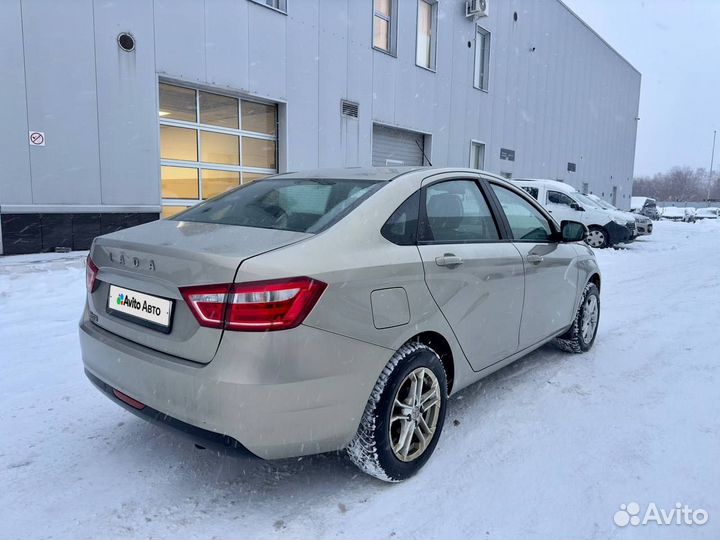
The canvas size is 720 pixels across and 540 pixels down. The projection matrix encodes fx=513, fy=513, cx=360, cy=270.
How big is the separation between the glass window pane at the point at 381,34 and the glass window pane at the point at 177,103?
5.73m

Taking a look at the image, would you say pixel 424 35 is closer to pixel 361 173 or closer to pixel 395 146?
pixel 395 146

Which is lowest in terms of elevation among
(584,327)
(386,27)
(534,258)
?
(584,327)

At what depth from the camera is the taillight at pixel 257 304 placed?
6.55 feet

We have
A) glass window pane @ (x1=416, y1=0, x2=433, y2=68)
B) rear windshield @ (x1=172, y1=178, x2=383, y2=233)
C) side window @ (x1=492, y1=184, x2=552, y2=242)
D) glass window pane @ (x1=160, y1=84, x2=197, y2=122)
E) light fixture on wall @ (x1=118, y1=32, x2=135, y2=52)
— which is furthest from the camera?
glass window pane @ (x1=416, y1=0, x2=433, y2=68)

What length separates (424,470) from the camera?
8.79 ft

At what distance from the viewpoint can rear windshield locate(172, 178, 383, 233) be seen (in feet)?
8.22

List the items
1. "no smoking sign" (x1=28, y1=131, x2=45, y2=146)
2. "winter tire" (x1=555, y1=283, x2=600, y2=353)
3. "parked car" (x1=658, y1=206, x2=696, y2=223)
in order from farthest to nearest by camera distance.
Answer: "parked car" (x1=658, y1=206, x2=696, y2=223) < "no smoking sign" (x1=28, y1=131, x2=45, y2=146) < "winter tire" (x1=555, y1=283, x2=600, y2=353)

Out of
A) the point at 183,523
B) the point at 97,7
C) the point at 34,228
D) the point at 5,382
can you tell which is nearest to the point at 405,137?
the point at 97,7

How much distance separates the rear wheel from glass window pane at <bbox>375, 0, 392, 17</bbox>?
8.11 meters

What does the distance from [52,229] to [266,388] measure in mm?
7754

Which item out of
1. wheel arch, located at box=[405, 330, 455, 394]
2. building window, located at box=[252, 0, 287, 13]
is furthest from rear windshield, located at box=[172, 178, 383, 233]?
building window, located at box=[252, 0, 287, 13]

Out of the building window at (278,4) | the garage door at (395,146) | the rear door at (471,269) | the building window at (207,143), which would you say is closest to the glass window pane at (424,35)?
the garage door at (395,146)

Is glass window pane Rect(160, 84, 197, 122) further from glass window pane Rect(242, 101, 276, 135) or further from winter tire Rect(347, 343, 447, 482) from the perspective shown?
winter tire Rect(347, 343, 447, 482)

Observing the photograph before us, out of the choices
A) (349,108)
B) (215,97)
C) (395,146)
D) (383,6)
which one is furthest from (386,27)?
(215,97)
